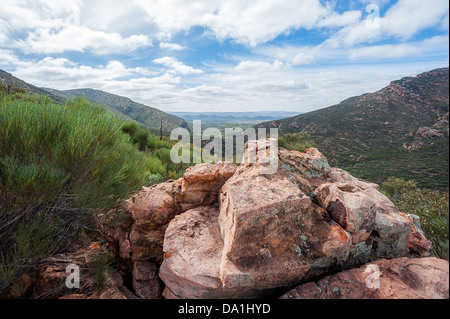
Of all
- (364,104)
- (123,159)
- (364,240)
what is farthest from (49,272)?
(364,104)

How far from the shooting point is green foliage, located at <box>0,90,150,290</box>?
2.92m

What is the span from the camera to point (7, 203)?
297 cm

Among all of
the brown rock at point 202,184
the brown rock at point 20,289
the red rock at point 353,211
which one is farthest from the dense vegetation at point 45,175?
the red rock at point 353,211

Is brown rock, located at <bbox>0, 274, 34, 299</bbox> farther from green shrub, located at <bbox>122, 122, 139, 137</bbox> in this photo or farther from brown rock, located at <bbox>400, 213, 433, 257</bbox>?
green shrub, located at <bbox>122, 122, 139, 137</bbox>

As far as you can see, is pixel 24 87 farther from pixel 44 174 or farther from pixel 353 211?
pixel 353 211

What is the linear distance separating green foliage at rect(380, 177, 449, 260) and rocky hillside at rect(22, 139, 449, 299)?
26 cm

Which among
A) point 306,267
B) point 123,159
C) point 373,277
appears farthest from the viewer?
point 123,159

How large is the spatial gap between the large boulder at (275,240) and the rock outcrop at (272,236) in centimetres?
1

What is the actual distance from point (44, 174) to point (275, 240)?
342cm

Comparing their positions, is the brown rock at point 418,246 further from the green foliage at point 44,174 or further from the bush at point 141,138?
the bush at point 141,138

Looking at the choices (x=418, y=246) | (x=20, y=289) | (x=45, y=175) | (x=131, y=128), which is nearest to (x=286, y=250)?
(x=418, y=246)
